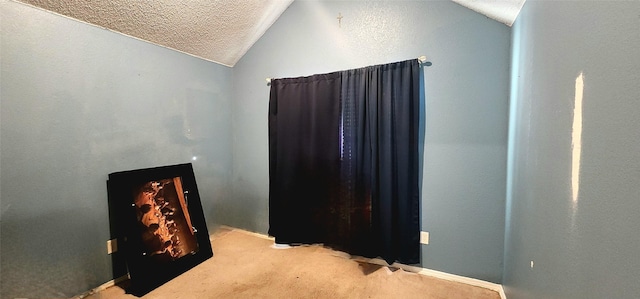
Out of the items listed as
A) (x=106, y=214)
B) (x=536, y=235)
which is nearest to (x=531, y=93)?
(x=536, y=235)

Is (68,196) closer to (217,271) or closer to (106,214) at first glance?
(106,214)

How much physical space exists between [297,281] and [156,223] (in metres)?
1.30

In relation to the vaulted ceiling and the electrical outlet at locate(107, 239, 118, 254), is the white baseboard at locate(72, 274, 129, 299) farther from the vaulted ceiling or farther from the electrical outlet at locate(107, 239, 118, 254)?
the vaulted ceiling

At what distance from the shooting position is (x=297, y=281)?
6.42 feet

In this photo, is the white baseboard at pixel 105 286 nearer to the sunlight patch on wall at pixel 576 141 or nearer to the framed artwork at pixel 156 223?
the framed artwork at pixel 156 223

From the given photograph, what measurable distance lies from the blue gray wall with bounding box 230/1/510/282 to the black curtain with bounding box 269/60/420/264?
15cm

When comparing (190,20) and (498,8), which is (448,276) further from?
(190,20)

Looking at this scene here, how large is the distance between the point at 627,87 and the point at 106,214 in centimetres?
286

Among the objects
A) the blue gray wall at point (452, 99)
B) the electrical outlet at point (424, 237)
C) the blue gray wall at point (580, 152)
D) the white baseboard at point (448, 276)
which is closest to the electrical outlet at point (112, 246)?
the white baseboard at point (448, 276)

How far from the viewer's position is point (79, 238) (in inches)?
69.4

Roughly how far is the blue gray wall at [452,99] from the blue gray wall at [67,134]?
167cm

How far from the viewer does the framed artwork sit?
1.85m

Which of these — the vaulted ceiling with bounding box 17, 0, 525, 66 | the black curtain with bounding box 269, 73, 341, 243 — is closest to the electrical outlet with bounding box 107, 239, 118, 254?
the black curtain with bounding box 269, 73, 341, 243

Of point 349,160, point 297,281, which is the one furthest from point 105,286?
point 349,160
